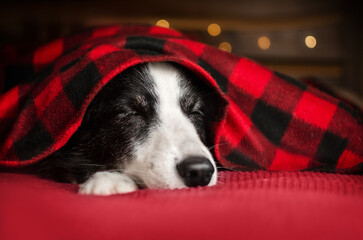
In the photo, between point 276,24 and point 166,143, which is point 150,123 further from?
point 276,24

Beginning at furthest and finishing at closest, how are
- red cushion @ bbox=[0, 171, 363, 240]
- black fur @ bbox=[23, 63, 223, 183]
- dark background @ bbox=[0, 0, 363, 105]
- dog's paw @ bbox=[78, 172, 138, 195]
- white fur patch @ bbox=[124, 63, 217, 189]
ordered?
dark background @ bbox=[0, 0, 363, 105], black fur @ bbox=[23, 63, 223, 183], white fur patch @ bbox=[124, 63, 217, 189], dog's paw @ bbox=[78, 172, 138, 195], red cushion @ bbox=[0, 171, 363, 240]

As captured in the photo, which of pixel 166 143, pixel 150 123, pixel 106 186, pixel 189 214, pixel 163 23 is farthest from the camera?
pixel 163 23

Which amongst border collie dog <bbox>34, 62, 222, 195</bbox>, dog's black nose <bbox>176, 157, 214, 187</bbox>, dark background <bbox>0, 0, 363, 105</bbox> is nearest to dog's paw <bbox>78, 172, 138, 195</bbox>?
border collie dog <bbox>34, 62, 222, 195</bbox>

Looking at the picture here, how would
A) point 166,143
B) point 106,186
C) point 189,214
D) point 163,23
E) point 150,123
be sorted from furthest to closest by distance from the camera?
point 163,23, point 150,123, point 166,143, point 106,186, point 189,214

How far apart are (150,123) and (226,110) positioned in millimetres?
275

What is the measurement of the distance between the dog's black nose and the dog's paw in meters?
0.15

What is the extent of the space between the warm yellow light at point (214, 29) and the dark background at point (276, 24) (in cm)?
3

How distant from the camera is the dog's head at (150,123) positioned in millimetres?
1060

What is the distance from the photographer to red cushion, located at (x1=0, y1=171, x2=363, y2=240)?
66 cm

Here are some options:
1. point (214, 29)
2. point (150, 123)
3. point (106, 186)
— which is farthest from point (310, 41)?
point (106, 186)

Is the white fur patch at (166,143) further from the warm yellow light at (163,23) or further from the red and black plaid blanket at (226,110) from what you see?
the warm yellow light at (163,23)

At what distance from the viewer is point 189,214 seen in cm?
71

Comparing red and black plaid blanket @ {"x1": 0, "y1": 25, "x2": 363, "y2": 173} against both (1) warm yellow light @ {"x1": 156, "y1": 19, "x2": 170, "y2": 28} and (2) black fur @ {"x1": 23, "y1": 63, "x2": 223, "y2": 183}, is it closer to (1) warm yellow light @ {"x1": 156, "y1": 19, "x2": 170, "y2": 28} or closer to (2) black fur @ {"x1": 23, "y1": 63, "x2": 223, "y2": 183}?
(2) black fur @ {"x1": 23, "y1": 63, "x2": 223, "y2": 183}

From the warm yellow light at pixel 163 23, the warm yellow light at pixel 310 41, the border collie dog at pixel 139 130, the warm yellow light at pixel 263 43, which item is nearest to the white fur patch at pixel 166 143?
the border collie dog at pixel 139 130
